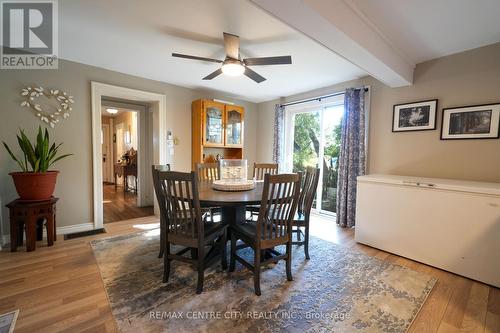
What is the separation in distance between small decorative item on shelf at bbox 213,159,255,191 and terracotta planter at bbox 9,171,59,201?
6.23 feet

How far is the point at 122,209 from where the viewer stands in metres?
4.20

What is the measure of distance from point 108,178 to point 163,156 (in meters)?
5.18

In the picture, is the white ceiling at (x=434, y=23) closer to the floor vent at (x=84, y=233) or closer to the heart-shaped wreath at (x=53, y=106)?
the heart-shaped wreath at (x=53, y=106)

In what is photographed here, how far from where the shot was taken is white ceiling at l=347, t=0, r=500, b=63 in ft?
5.50

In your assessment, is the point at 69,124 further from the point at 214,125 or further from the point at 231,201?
the point at 231,201

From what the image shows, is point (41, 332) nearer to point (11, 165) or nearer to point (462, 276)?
point (11, 165)

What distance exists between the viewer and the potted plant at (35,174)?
235 cm

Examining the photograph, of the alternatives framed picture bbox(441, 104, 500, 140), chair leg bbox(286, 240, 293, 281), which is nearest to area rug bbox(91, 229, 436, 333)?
chair leg bbox(286, 240, 293, 281)

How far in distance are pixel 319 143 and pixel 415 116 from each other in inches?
59.2

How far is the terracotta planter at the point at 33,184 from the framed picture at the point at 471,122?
4541 millimetres

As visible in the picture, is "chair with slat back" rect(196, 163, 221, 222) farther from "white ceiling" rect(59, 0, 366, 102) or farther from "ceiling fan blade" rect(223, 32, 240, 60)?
"ceiling fan blade" rect(223, 32, 240, 60)

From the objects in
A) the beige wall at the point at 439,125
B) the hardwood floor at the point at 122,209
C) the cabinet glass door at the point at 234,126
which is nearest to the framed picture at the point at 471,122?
the beige wall at the point at 439,125

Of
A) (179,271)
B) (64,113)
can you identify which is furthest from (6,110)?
(179,271)

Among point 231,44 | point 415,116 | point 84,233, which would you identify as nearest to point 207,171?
point 231,44
